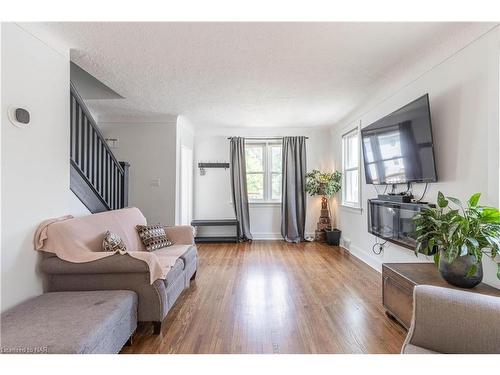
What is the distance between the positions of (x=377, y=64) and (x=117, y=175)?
10.9 feet

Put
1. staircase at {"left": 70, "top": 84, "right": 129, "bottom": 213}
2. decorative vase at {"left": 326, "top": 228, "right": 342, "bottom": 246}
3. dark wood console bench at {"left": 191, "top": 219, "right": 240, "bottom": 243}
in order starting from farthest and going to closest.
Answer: dark wood console bench at {"left": 191, "top": 219, "right": 240, "bottom": 243}
decorative vase at {"left": 326, "top": 228, "right": 342, "bottom": 246}
staircase at {"left": 70, "top": 84, "right": 129, "bottom": 213}

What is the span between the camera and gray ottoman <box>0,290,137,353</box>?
1.23 metres

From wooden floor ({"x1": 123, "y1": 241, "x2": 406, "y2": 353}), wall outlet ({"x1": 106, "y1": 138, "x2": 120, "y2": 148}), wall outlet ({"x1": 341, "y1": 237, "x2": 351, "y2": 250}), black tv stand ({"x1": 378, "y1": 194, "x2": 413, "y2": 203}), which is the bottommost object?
wooden floor ({"x1": 123, "y1": 241, "x2": 406, "y2": 353})

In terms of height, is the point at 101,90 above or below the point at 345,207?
above

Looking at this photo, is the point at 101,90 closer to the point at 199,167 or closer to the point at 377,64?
the point at 199,167

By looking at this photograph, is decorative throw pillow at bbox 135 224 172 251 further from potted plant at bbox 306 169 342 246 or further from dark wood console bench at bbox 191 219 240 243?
potted plant at bbox 306 169 342 246

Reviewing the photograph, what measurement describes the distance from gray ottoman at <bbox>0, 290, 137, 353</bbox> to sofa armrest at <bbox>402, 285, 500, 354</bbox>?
1.61 meters

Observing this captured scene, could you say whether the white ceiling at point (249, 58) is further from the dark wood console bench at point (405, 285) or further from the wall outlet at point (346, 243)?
the wall outlet at point (346, 243)

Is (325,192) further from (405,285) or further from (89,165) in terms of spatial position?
(89,165)

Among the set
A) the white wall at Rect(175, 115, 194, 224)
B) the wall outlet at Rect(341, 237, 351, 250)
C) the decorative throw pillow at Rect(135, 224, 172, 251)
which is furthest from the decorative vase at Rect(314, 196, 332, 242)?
the decorative throw pillow at Rect(135, 224, 172, 251)

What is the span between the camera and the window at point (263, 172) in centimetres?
563

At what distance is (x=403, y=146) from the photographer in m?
2.63
